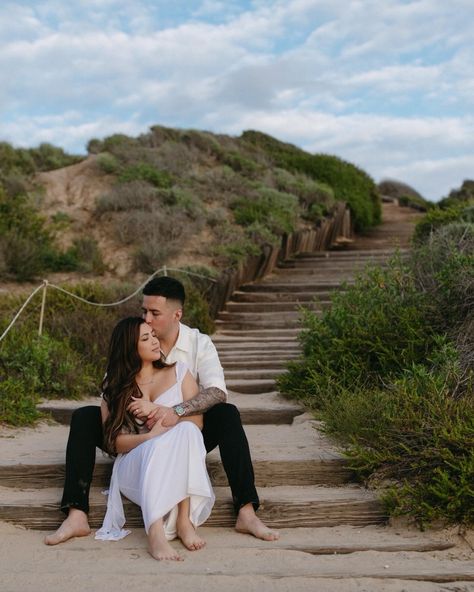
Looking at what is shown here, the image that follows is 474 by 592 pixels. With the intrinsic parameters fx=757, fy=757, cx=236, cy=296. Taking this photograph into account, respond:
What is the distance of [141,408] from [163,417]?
0.41ft

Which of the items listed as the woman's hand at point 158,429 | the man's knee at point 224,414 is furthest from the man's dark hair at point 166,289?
the woman's hand at point 158,429

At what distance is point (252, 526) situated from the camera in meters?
3.75

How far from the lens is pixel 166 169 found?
47.9 feet

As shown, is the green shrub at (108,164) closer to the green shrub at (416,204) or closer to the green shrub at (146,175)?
the green shrub at (146,175)

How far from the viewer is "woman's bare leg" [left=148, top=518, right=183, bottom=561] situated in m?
3.46

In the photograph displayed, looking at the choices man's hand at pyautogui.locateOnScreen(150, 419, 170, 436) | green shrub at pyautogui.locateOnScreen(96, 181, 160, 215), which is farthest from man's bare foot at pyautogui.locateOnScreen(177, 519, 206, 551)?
green shrub at pyautogui.locateOnScreen(96, 181, 160, 215)

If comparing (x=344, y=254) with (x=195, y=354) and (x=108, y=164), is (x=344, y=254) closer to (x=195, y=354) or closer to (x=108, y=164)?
(x=108, y=164)

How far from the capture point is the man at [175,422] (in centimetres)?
382

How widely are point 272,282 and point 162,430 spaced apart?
24.9 feet

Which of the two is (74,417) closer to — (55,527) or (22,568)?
(55,527)

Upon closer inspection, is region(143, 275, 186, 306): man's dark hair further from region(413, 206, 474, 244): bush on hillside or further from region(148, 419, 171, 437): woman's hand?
region(413, 206, 474, 244): bush on hillside

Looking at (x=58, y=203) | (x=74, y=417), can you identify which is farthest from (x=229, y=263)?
(x=74, y=417)

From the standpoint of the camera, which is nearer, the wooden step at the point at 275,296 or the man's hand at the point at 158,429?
the man's hand at the point at 158,429

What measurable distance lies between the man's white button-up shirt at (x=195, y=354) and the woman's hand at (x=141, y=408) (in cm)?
47
